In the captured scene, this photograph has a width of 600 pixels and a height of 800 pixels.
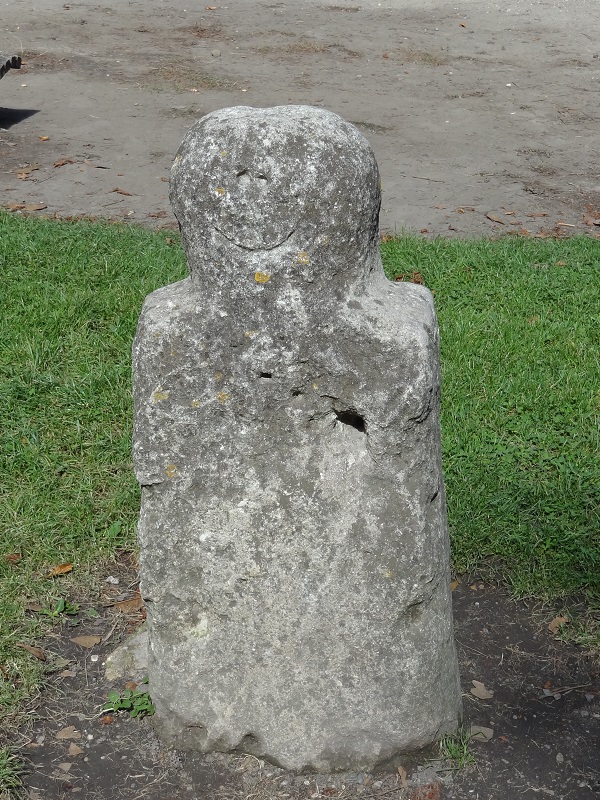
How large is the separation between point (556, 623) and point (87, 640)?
5.70ft

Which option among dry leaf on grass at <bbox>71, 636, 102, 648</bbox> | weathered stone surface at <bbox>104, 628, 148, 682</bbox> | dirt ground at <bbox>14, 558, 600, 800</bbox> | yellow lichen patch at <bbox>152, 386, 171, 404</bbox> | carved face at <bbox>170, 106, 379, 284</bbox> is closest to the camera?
carved face at <bbox>170, 106, 379, 284</bbox>

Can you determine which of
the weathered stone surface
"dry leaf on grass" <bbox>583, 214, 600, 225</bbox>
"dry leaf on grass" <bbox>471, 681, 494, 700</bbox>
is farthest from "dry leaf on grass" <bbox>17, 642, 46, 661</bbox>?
"dry leaf on grass" <bbox>583, 214, 600, 225</bbox>

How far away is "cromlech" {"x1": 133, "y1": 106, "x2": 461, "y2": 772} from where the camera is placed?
2447mm

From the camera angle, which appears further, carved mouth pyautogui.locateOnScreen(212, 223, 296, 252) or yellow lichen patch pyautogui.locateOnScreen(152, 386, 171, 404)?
yellow lichen patch pyautogui.locateOnScreen(152, 386, 171, 404)

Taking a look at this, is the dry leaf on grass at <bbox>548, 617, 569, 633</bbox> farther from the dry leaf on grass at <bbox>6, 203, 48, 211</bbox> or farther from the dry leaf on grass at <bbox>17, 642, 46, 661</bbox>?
the dry leaf on grass at <bbox>6, 203, 48, 211</bbox>

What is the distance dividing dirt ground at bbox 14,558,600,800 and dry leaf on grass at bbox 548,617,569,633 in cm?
2

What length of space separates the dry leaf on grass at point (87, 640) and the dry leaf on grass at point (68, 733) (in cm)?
42

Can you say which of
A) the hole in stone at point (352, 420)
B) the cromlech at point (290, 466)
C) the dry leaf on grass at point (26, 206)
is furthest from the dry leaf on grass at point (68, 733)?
the dry leaf on grass at point (26, 206)

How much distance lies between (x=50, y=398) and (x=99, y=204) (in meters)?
3.18

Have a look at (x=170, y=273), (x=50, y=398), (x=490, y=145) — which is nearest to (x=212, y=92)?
(x=490, y=145)

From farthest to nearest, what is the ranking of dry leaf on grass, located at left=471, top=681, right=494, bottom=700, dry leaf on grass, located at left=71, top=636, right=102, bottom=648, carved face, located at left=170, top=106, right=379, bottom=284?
dry leaf on grass, located at left=71, top=636, right=102, bottom=648 → dry leaf on grass, located at left=471, top=681, right=494, bottom=700 → carved face, located at left=170, top=106, right=379, bottom=284

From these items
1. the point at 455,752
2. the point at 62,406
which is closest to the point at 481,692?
the point at 455,752

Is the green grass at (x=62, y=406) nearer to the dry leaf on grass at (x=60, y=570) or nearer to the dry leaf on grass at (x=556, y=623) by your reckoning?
the dry leaf on grass at (x=60, y=570)

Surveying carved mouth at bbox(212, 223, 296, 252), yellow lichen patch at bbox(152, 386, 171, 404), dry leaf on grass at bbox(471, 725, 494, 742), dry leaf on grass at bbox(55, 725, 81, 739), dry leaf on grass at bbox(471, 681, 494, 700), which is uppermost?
carved mouth at bbox(212, 223, 296, 252)
